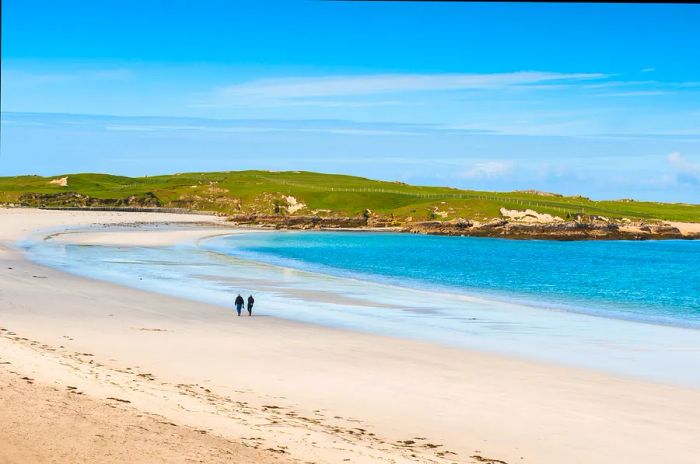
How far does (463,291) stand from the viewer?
49.8 meters

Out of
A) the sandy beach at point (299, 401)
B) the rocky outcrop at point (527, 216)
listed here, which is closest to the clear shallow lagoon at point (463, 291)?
the sandy beach at point (299, 401)

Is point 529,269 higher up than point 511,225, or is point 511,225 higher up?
point 511,225

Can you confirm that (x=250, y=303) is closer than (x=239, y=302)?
No

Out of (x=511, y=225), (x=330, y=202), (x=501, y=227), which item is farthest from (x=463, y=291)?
(x=330, y=202)

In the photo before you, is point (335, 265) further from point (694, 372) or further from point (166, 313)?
point (694, 372)

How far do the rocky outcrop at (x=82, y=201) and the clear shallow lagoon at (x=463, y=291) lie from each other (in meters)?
91.5

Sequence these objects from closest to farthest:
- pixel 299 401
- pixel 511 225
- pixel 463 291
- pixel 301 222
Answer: pixel 299 401 → pixel 463 291 → pixel 511 225 → pixel 301 222

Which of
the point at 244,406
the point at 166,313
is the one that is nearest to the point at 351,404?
the point at 244,406

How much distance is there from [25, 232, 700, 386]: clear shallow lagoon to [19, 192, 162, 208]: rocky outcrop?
91.5 meters

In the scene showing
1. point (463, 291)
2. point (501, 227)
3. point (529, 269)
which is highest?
point (501, 227)

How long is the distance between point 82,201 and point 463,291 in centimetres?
14977

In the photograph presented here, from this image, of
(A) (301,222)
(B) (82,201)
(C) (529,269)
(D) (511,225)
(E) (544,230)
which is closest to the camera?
(C) (529,269)

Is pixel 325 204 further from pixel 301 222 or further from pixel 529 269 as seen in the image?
pixel 529 269

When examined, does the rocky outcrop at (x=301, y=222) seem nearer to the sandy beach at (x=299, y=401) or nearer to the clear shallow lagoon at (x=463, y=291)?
the clear shallow lagoon at (x=463, y=291)
